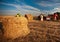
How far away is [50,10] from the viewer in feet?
6.89

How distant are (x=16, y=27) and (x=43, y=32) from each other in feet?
1.11

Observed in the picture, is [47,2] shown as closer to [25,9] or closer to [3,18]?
[25,9]

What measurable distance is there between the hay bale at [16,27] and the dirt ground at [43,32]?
5 cm

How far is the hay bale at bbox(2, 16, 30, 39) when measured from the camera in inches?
81.3

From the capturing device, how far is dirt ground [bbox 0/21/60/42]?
203 cm

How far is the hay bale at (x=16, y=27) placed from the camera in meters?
2.06

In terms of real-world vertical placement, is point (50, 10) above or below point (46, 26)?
above

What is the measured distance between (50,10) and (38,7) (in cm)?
16

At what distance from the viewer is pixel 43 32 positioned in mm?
2074

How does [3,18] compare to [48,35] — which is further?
[3,18]

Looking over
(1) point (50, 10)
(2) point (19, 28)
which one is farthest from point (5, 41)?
(1) point (50, 10)

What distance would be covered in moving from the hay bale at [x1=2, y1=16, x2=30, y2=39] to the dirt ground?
Answer: 0.05 m

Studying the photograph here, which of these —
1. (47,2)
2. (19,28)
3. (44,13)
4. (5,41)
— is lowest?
(5,41)

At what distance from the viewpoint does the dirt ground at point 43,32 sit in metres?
2.03
